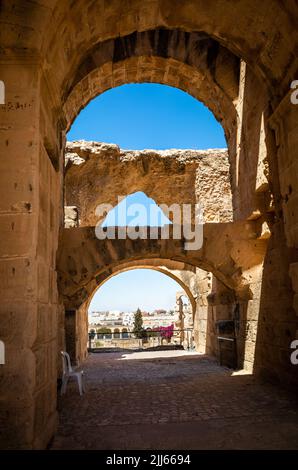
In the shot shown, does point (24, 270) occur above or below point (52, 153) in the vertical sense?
below

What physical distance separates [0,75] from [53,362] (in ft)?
8.50

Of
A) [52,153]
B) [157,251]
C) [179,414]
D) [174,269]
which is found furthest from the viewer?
[174,269]

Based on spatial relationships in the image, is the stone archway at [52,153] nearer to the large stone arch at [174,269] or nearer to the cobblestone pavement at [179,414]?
the cobblestone pavement at [179,414]

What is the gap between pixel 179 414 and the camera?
4.23m

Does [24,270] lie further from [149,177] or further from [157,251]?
[149,177]

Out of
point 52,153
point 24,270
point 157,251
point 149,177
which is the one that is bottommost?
point 24,270

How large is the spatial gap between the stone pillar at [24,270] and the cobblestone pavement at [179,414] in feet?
2.26

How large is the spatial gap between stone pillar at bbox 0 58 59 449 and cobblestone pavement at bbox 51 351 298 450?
689 mm

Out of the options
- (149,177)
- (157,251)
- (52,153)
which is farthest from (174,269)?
(52,153)

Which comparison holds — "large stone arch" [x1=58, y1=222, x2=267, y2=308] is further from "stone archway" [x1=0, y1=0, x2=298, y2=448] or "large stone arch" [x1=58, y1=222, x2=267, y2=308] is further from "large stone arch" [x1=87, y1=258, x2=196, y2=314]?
"large stone arch" [x1=87, y1=258, x2=196, y2=314]

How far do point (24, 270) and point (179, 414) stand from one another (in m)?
2.61

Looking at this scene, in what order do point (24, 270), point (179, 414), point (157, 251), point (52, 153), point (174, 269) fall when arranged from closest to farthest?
1. point (24, 270)
2. point (52, 153)
3. point (179, 414)
4. point (157, 251)
5. point (174, 269)
